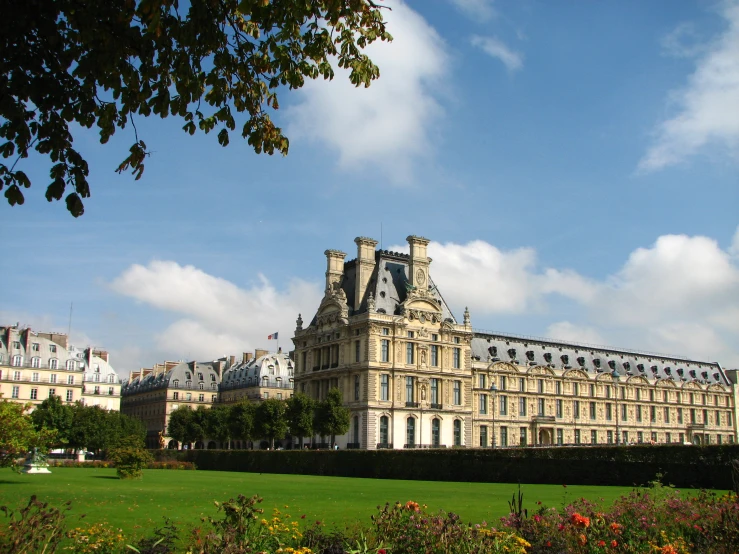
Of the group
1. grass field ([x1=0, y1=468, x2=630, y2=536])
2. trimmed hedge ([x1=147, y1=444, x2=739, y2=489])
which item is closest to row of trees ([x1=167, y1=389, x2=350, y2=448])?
trimmed hedge ([x1=147, y1=444, x2=739, y2=489])

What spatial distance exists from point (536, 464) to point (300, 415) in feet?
105

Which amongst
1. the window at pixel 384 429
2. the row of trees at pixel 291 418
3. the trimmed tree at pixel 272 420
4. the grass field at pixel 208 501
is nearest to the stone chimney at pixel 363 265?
the window at pixel 384 429

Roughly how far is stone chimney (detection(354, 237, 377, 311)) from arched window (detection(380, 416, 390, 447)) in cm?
1197

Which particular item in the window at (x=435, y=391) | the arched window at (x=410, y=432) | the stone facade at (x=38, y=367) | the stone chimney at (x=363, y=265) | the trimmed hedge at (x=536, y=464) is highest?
the stone chimney at (x=363, y=265)

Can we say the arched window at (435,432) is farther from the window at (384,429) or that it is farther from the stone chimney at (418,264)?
the stone chimney at (418,264)

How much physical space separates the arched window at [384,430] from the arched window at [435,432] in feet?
17.3

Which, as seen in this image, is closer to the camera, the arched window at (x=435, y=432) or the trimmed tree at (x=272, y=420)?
the trimmed tree at (x=272, y=420)

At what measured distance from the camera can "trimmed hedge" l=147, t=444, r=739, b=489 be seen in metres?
34.9

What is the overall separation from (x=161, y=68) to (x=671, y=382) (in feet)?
345

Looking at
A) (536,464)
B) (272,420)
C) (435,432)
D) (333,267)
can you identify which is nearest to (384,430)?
(435,432)

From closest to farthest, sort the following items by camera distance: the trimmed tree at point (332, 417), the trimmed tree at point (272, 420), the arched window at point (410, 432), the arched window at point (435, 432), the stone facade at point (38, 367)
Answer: the trimmed tree at point (332, 417) → the trimmed tree at point (272, 420) → the arched window at point (410, 432) → the arched window at point (435, 432) → the stone facade at point (38, 367)

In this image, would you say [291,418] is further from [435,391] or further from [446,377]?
[446,377]

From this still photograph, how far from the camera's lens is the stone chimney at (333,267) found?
85.4 metres

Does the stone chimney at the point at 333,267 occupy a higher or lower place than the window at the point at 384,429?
higher
